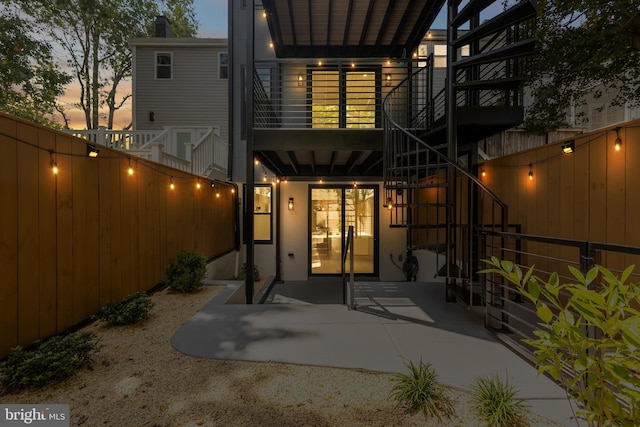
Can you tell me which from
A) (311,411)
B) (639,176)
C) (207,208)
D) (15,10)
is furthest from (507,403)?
(15,10)

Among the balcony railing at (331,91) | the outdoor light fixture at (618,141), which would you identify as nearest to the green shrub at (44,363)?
the balcony railing at (331,91)

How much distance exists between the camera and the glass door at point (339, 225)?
25.5 feet

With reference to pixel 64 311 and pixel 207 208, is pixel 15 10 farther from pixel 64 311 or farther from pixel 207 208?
pixel 64 311

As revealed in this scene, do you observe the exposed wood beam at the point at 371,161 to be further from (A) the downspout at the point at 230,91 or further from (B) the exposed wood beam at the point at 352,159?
(A) the downspout at the point at 230,91

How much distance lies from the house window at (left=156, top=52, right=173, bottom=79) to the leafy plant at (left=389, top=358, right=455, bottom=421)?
1257 cm

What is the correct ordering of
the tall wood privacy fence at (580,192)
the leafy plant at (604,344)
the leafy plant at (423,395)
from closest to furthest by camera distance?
the leafy plant at (604,344) → the leafy plant at (423,395) → the tall wood privacy fence at (580,192)

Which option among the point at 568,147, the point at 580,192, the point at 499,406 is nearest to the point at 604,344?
the point at 499,406

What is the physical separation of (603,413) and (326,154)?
5244 mm

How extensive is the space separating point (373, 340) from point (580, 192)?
9.47ft

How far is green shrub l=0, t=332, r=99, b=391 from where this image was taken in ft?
6.64

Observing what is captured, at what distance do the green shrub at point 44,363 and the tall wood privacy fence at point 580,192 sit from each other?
3540mm

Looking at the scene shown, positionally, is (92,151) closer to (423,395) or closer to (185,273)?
(185,273)

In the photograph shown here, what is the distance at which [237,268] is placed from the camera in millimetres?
8344

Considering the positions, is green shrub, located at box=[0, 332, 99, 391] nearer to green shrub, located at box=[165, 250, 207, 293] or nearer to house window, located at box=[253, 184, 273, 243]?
green shrub, located at box=[165, 250, 207, 293]
